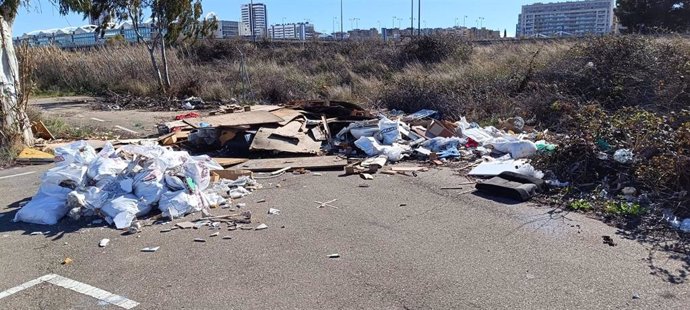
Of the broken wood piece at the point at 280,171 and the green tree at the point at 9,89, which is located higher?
the green tree at the point at 9,89

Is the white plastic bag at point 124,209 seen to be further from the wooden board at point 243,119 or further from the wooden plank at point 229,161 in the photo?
the wooden board at point 243,119

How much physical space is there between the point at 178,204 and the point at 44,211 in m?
1.41

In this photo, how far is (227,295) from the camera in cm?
385

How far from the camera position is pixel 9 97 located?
9.45m

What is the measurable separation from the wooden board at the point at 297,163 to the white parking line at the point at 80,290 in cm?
402

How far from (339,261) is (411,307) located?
99 cm

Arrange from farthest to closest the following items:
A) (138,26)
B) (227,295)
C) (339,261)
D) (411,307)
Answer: (138,26), (339,261), (227,295), (411,307)

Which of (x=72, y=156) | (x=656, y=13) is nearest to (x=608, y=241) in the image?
(x=72, y=156)

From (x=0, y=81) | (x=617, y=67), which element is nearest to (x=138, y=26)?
(x=0, y=81)

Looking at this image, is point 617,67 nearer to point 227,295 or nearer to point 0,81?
point 227,295

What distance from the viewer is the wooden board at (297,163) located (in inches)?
320

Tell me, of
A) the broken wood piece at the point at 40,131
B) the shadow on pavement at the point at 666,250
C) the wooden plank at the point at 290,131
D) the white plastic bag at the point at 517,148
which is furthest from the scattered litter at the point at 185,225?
the broken wood piece at the point at 40,131

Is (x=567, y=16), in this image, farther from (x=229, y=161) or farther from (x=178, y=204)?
(x=178, y=204)

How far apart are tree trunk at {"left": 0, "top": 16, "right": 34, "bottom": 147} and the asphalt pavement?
4.04 m
